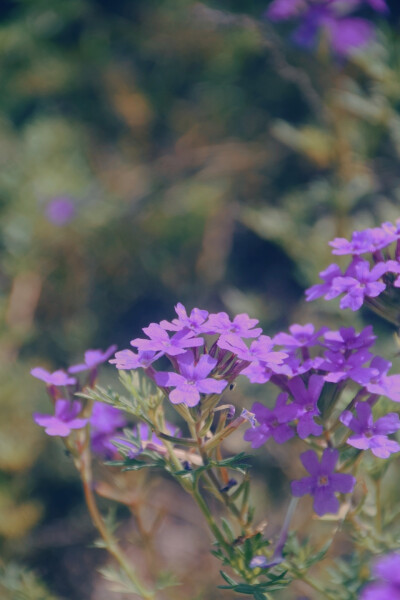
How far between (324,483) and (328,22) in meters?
1.71

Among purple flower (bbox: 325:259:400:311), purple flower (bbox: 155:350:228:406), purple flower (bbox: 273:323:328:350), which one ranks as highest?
purple flower (bbox: 325:259:400:311)

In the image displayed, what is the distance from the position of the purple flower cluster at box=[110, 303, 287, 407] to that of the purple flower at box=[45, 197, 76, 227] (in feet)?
6.19

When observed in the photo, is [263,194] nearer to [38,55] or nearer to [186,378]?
[38,55]

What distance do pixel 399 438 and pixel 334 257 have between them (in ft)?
3.01

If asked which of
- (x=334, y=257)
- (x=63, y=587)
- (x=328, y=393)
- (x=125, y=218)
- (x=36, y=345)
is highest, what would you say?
(x=328, y=393)

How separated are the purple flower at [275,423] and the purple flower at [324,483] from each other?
6cm

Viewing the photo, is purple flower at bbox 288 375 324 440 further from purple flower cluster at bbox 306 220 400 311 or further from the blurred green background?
the blurred green background

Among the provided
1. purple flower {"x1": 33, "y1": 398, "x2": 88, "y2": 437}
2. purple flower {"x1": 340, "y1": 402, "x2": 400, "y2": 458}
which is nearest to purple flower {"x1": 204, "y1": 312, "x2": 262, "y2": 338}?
purple flower {"x1": 340, "y1": 402, "x2": 400, "y2": 458}

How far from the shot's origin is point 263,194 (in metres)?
3.08

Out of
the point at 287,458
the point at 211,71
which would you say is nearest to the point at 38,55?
the point at 211,71

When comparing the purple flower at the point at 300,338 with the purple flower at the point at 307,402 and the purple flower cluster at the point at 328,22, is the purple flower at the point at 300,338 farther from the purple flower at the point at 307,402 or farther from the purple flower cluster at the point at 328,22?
the purple flower cluster at the point at 328,22

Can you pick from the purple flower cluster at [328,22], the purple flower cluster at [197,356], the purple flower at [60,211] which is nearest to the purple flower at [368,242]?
the purple flower cluster at [197,356]

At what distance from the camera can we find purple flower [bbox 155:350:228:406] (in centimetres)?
104

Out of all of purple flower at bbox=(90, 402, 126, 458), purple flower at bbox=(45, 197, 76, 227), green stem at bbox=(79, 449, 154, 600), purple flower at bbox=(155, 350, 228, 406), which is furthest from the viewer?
purple flower at bbox=(45, 197, 76, 227)
